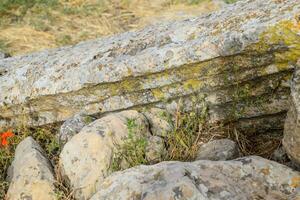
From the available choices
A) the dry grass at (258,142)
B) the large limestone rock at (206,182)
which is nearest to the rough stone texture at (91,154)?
the large limestone rock at (206,182)

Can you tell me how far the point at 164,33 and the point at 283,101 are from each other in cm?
139

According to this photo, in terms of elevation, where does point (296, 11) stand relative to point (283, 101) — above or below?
above

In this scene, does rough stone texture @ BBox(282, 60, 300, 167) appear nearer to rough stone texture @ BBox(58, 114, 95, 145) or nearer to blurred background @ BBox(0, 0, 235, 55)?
rough stone texture @ BBox(58, 114, 95, 145)

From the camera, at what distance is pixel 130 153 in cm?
431

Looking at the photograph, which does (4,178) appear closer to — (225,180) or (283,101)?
(225,180)

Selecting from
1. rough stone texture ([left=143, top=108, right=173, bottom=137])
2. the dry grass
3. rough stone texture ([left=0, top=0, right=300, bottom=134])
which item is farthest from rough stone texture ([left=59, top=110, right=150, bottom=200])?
the dry grass

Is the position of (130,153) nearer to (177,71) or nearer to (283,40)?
(177,71)

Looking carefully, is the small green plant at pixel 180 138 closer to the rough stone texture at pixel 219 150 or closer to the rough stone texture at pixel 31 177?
the rough stone texture at pixel 219 150

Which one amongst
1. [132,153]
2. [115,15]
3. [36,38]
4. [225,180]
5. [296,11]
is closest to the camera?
[225,180]

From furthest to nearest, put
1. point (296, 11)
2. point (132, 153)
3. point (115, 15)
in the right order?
point (115, 15)
point (132, 153)
point (296, 11)

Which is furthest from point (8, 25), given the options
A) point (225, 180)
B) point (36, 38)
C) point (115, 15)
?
point (225, 180)

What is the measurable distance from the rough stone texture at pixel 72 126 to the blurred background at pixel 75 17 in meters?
3.34

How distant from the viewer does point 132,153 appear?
4.30 m

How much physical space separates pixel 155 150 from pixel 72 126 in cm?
96
